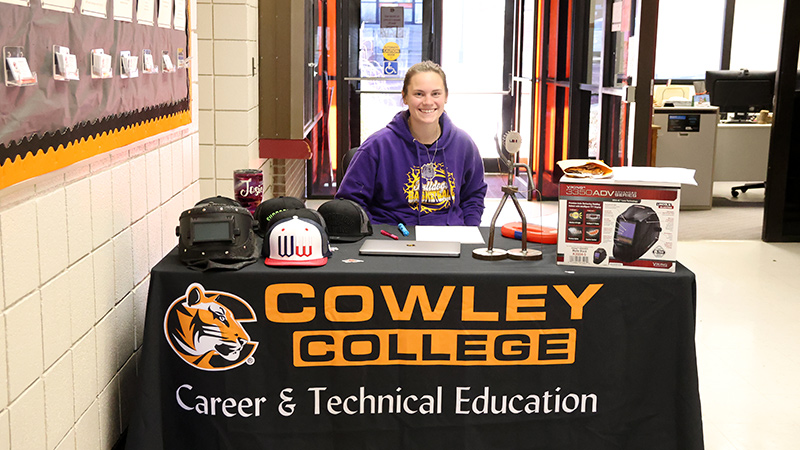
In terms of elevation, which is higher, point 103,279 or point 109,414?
point 103,279

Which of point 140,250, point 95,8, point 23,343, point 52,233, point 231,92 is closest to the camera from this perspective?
point 23,343

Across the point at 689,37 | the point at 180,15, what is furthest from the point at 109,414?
the point at 689,37

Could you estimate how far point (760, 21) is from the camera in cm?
991

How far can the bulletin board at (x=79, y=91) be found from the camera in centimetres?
158

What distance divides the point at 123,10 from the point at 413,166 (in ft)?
4.42

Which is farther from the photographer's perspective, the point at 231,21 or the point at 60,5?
the point at 231,21

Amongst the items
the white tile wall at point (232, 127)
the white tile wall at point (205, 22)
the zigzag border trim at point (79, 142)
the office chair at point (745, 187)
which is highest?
the white tile wall at point (205, 22)

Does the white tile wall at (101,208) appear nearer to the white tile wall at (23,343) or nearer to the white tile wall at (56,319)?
the white tile wall at (56,319)

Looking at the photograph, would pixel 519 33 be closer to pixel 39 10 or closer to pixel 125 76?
pixel 125 76

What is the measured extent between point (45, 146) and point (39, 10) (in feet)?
0.89

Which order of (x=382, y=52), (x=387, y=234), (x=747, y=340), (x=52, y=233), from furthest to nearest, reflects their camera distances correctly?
(x=382, y=52) → (x=747, y=340) → (x=387, y=234) → (x=52, y=233)

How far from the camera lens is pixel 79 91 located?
189 cm

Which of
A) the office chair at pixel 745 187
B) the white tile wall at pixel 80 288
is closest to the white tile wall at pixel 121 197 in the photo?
the white tile wall at pixel 80 288

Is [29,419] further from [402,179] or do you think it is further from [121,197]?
[402,179]
